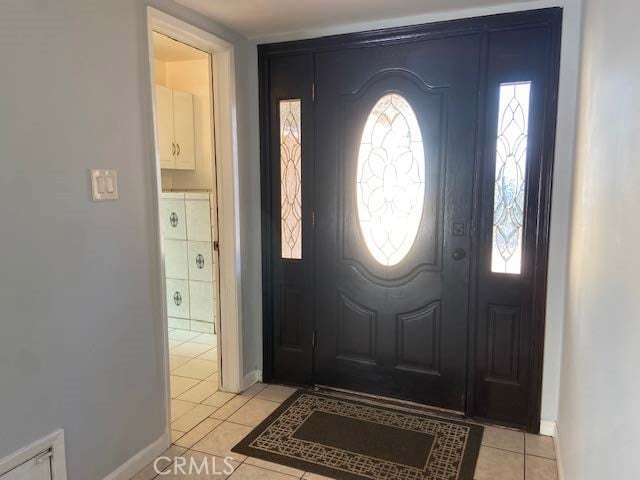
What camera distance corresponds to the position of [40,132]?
1.67 m

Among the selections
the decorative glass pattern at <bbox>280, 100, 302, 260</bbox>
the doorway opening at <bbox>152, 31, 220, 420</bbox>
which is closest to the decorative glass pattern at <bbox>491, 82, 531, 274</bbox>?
the decorative glass pattern at <bbox>280, 100, 302, 260</bbox>

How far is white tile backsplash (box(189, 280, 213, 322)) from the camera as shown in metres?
4.15

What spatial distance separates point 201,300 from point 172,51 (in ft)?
7.22

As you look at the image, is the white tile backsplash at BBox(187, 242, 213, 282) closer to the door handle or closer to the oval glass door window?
the oval glass door window

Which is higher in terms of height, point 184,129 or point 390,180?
point 184,129

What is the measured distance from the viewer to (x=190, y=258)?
4176 mm

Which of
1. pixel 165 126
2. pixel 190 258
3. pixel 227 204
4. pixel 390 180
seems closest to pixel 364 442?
pixel 390 180

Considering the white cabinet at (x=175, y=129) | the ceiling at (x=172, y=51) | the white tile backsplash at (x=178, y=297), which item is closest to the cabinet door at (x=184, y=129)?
the white cabinet at (x=175, y=129)

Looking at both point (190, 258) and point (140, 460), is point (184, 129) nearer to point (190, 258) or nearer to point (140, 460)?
point (190, 258)

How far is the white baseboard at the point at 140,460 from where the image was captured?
2.10 metres

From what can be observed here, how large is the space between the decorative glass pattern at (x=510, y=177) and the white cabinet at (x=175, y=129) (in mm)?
2772

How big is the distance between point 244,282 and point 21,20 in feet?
6.21

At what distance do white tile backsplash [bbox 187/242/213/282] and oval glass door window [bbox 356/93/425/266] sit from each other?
1.84 m

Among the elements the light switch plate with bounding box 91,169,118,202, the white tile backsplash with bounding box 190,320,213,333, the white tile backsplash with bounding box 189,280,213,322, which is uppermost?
the light switch plate with bounding box 91,169,118,202
